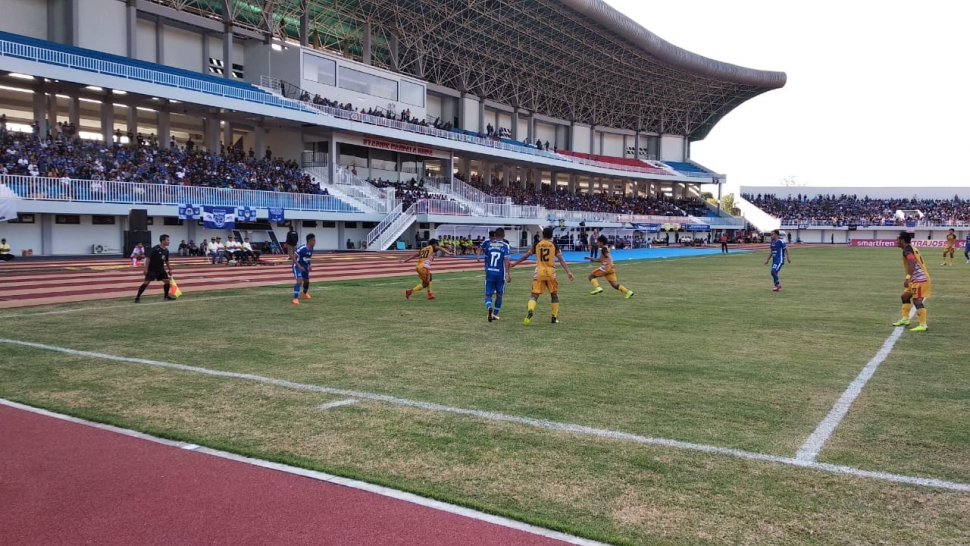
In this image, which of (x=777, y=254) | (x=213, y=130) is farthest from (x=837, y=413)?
(x=213, y=130)

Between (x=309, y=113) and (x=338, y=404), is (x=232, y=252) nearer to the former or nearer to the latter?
(x=309, y=113)

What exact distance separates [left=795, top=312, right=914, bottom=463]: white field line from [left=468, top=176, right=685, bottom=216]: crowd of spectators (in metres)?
56.4

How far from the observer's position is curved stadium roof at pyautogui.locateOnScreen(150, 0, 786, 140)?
172ft

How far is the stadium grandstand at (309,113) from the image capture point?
3388 centimetres

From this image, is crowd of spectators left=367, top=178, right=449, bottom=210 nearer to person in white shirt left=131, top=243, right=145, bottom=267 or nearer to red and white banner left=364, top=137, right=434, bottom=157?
red and white banner left=364, top=137, right=434, bottom=157

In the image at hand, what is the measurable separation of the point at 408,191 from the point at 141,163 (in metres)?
20.6

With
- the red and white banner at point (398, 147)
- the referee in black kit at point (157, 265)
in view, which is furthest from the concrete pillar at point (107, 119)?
the referee in black kit at point (157, 265)

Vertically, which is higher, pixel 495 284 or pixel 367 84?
pixel 367 84

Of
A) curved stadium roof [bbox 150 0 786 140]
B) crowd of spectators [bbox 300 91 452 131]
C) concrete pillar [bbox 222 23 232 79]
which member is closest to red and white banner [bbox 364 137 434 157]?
crowd of spectators [bbox 300 91 452 131]

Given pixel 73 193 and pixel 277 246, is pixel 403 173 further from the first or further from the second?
pixel 73 193

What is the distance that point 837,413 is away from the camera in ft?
22.0

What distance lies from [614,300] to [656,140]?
87.5 meters

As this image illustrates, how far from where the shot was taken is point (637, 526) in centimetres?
411

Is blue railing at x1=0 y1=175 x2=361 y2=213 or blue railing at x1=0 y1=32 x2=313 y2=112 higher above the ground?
blue railing at x1=0 y1=32 x2=313 y2=112
